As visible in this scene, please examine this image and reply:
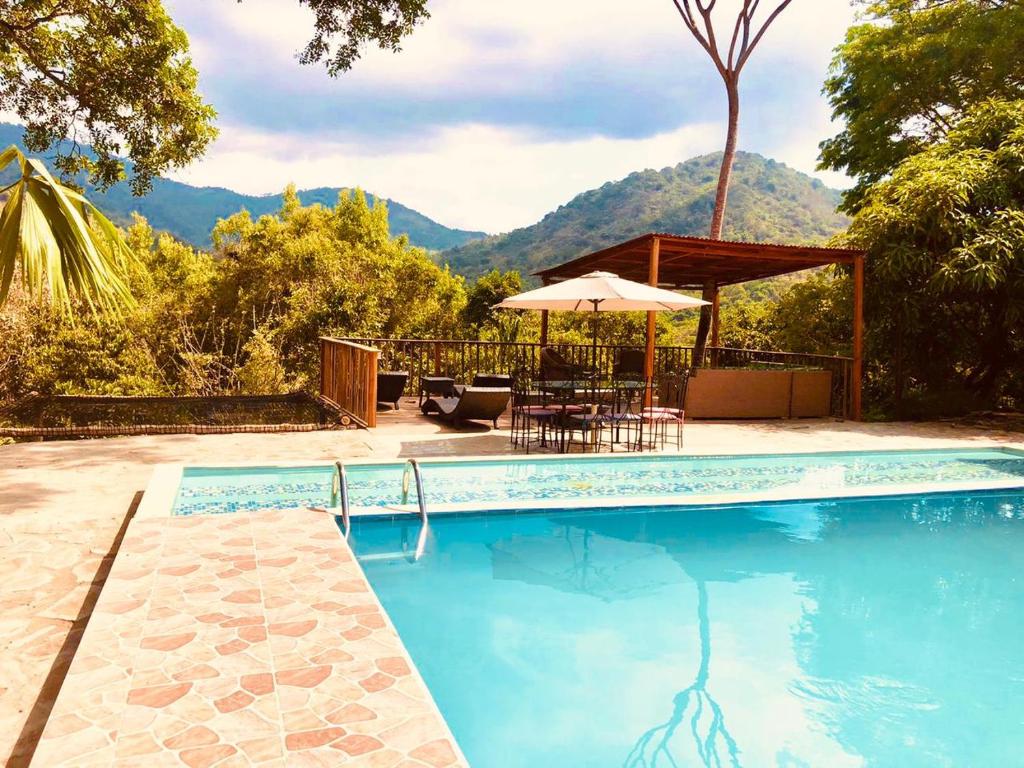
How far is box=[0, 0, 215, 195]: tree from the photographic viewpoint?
9.26 metres

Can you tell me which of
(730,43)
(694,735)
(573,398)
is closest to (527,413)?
(573,398)

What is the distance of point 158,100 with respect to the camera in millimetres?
9711

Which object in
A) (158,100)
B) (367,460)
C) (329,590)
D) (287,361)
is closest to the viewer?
(329,590)

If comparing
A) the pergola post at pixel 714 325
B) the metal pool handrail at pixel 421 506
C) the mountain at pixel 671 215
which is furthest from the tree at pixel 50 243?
the mountain at pixel 671 215

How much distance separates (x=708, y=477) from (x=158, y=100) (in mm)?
8670

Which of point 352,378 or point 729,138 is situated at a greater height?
point 729,138

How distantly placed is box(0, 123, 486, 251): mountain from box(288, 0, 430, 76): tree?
67544 millimetres

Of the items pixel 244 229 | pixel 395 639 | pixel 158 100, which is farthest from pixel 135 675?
pixel 244 229

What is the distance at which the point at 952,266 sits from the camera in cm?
1061

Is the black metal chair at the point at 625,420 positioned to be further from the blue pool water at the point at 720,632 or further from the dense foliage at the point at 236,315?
the dense foliage at the point at 236,315

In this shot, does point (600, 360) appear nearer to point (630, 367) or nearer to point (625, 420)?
point (630, 367)

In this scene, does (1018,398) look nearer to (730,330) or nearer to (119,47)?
(730,330)

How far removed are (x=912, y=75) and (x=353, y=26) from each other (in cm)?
1194

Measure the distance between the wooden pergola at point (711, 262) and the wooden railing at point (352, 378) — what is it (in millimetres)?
3658
